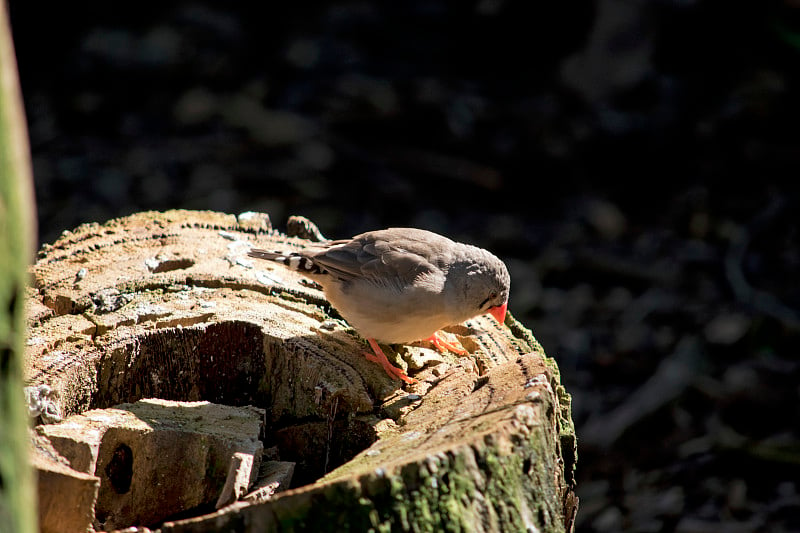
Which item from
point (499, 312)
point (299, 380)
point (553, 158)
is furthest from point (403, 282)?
point (553, 158)

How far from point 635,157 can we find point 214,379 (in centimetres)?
449

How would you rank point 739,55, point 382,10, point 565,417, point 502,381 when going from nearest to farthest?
point 502,381 → point 565,417 → point 739,55 → point 382,10

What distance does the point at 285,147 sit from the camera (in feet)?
21.5

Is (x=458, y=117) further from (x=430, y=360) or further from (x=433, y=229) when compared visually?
(x=430, y=360)

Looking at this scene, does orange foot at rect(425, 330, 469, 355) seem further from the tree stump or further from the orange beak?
the orange beak

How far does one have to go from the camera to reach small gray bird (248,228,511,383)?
3.20 metres

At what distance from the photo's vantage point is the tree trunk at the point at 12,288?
117cm

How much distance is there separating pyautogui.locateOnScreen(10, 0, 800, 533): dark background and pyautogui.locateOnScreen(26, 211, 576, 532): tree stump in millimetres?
2128

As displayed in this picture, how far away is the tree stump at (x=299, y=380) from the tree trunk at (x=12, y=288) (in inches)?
22.4

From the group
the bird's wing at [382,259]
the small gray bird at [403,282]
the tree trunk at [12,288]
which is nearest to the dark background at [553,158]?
the small gray bird at [403,282]

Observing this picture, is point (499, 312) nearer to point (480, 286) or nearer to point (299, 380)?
point (480, 286)

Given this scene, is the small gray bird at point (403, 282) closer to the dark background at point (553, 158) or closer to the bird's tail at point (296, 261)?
the bird's tail at point (296, 261)

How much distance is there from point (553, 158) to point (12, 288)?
554 centimetres

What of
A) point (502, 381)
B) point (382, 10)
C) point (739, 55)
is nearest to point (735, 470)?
point (502, 381)
